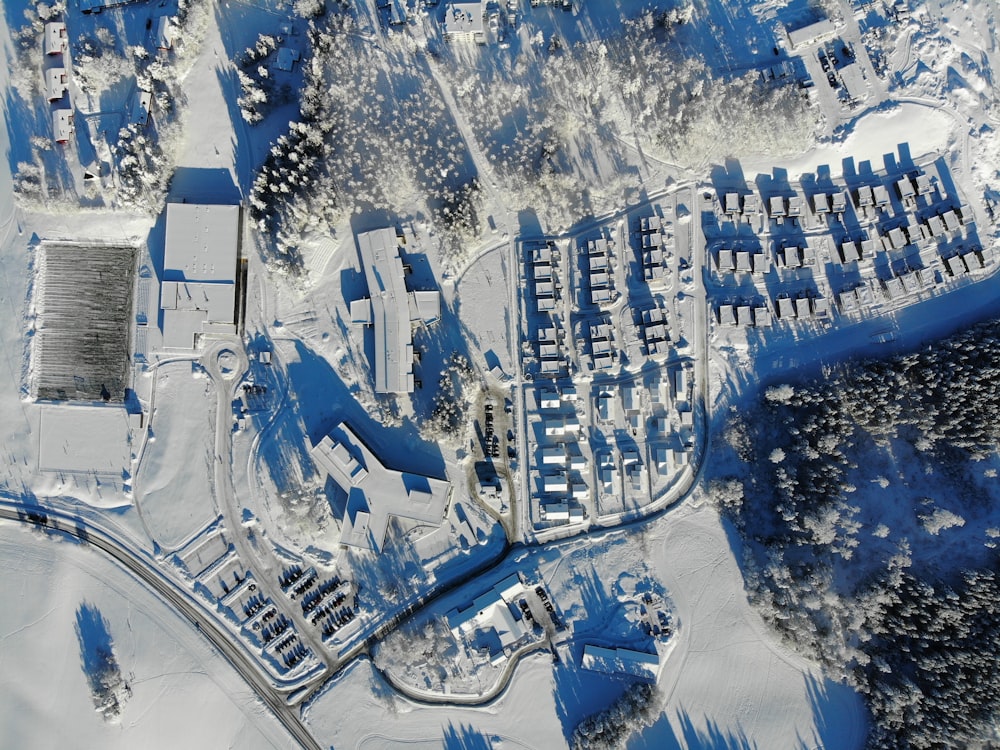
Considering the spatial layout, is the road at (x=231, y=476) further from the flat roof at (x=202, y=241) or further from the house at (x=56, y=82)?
the house at (x=56, y=82)

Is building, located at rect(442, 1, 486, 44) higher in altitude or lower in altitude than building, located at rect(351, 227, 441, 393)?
higher

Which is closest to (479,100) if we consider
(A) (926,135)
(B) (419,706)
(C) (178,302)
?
(C) (178,302)

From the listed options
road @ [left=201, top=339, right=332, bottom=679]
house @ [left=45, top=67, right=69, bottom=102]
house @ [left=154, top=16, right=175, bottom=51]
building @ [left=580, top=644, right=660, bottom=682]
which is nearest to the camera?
building @ [left=580, top=644, right=660, bottom=682]

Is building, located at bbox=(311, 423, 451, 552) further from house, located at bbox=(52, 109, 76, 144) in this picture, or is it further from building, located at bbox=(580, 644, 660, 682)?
house, located at bbox=(52, 109, 76, 144)

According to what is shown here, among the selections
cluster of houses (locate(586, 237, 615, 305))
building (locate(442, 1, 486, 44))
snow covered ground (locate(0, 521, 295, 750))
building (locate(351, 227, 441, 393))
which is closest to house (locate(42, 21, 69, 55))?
building (locate(351, 227, 441, 393))

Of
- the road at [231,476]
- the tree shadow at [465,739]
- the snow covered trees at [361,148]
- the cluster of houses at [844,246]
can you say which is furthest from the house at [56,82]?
the tree shadow at [465,739]
